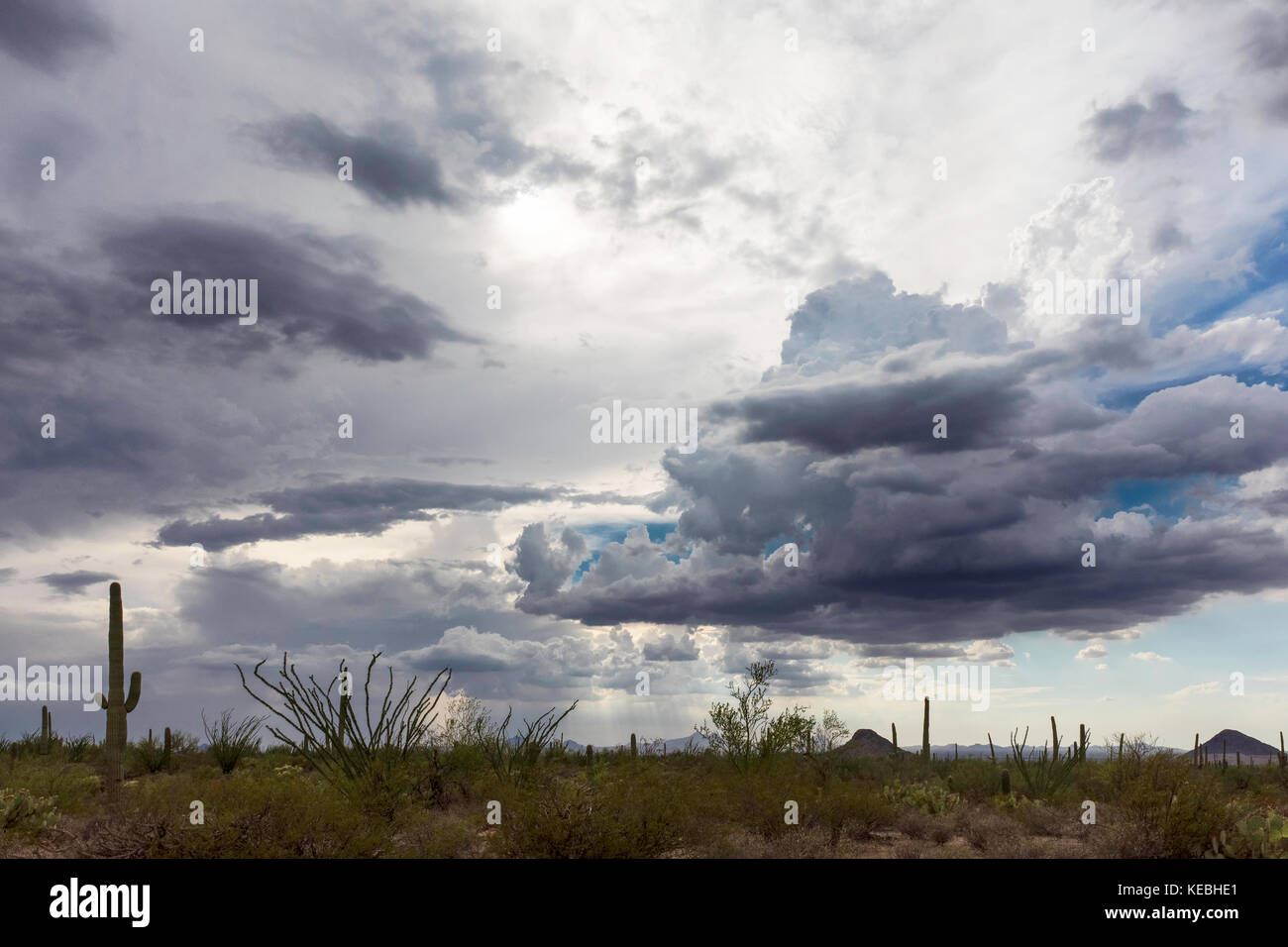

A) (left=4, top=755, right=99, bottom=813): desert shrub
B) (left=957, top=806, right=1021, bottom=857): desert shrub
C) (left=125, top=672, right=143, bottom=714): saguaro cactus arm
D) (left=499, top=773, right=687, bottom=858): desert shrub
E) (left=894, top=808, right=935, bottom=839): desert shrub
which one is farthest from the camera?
(left=125, top=672, right=143, bottom=714): saguaro cactus arm

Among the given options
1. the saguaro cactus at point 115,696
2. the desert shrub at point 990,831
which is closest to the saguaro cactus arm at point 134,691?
the saguaro cactus at point 115,696

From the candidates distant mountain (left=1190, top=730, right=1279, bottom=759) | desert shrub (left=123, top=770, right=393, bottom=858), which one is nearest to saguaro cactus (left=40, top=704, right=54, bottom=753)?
desert shrub (left=123, top=770, right=393, bottom=858)

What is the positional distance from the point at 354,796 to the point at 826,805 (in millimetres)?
8083

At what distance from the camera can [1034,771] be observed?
24.4 m

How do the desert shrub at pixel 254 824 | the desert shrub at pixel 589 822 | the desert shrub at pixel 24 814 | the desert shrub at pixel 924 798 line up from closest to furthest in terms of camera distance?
the desert shrub at pixel 254 824 → the desert shrub at pixel 589 822 → the desert shrub at pixel 24 814 → the desert shrub at pixel 924 798

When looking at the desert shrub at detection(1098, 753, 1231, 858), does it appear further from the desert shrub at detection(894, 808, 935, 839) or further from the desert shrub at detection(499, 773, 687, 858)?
the desert shrub at detection(499, 773, 687, 858)

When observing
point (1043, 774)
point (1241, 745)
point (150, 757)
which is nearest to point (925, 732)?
point (1043, 774)

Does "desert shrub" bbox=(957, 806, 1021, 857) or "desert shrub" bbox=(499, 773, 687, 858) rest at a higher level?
"desert shrub" bbox=(499, 773, 687, 858)

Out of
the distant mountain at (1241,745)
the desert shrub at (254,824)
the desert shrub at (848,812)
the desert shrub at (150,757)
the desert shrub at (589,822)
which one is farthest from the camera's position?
the distant mountain at (1241,745)

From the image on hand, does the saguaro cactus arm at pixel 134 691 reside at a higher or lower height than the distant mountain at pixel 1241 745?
higher

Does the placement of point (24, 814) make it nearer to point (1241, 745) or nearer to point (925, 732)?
point (925, 732)

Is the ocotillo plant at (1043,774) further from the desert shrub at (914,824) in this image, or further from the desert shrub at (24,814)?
the desert shrub at (24,814)

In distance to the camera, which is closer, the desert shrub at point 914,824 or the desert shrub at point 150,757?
the desert shrub at point 914,824
